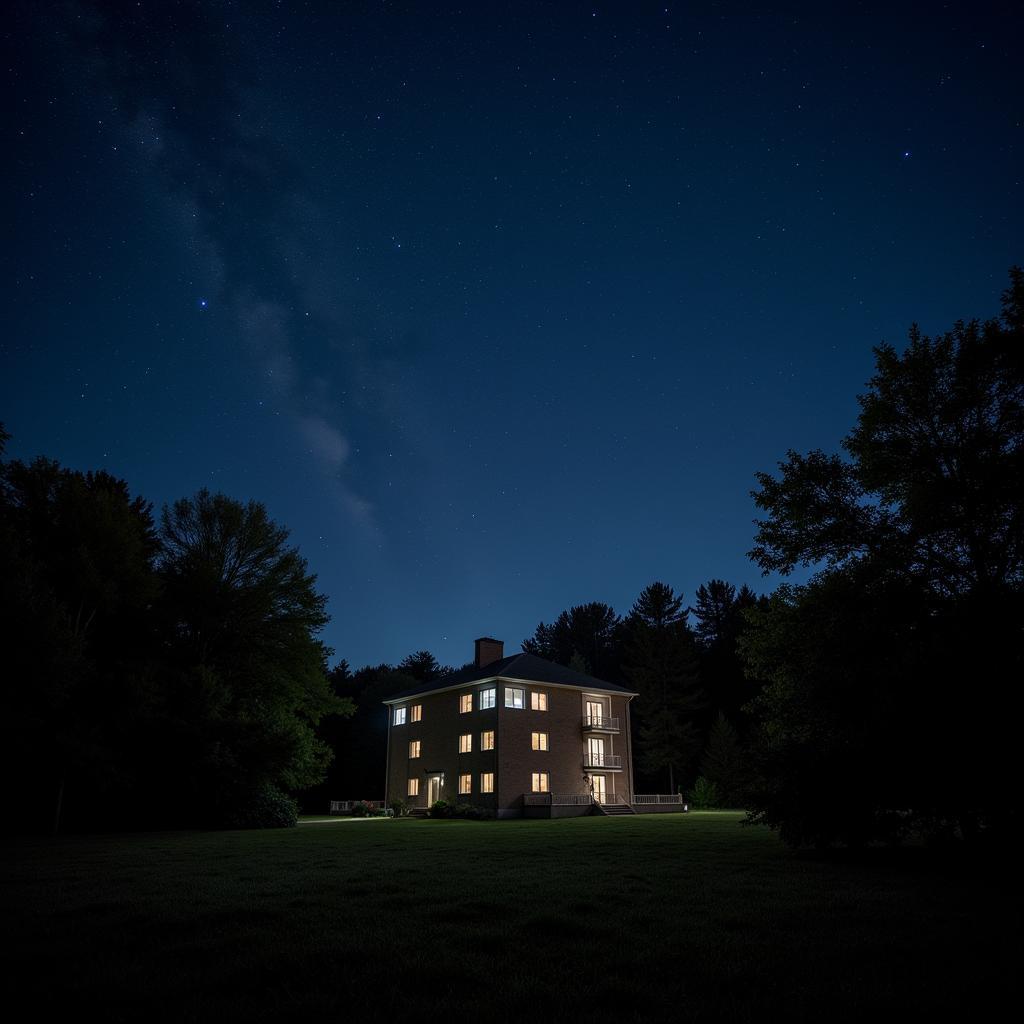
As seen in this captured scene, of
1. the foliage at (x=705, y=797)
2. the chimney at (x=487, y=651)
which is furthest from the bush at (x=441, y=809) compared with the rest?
the foliage at (x=705, y=797)

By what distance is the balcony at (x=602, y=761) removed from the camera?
3981 cm

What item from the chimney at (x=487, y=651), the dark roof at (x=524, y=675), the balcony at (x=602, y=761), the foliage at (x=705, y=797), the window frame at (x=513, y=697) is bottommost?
the foliage at (x=705, y=797)

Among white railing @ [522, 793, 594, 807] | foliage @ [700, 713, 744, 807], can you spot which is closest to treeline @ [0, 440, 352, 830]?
white railing @ [522, 793, 594, 807]

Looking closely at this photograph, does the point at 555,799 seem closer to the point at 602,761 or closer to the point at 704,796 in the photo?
the point at 602,761

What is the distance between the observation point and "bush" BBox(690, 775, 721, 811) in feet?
160

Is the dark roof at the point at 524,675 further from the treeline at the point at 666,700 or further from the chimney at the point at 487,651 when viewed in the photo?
the treeline at the point at 666,700

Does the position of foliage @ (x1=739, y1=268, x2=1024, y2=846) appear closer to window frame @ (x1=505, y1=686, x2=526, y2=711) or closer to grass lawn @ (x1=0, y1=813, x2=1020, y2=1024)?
grass lawn @ (x1=0, y1=813, x2=1020, y2=1024)

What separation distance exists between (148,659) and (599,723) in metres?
25.6

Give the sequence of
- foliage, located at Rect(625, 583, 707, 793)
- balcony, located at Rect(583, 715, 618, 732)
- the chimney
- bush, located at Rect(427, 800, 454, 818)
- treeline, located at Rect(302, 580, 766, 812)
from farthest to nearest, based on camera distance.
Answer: foliage, located at Rect(625, 583, 707, 793), treeline, located at Rect(302, 580, 766, 812), the chimney, balcony, located at Rect(583, 715, 618, 732), bush, located at Rect(427, 800, 454, 818)

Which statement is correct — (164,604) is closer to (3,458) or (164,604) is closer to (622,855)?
(3,458)

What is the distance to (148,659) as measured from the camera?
86.1 ft

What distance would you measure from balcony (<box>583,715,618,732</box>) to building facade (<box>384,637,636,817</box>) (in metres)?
0.07

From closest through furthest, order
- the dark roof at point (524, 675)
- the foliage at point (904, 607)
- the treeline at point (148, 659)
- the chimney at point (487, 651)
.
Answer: the foliage at point (904, 607) < the treeline at point (148, 659) < the dark roof at point (524, 675) < the chimney at point (487, 651)

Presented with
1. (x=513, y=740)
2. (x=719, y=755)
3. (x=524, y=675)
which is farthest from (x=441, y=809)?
(x=719, y=755)
